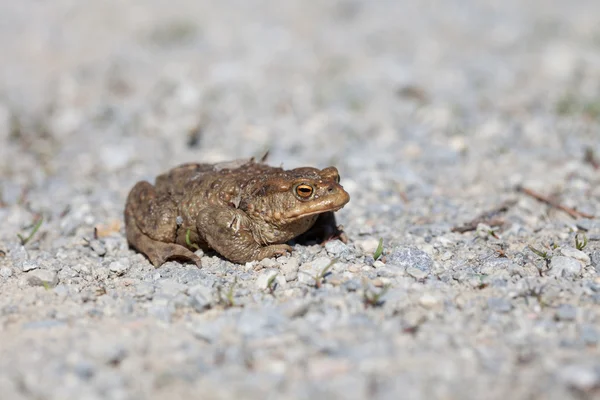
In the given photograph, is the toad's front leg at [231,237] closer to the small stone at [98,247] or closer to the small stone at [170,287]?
the small stone at [170,287]

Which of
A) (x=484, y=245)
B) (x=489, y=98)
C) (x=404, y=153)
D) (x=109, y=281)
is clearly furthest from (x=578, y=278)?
(x=489, y=98)

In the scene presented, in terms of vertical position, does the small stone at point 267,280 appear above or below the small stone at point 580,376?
above

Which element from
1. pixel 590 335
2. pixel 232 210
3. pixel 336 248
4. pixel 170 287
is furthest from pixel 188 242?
pixel 590 335

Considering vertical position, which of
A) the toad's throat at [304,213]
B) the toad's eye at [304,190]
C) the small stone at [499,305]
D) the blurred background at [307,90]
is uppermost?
the blurred background at [307,90]

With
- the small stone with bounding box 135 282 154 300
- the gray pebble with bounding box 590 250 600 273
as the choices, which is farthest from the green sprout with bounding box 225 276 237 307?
the gray pebble with bounding box 590 250 600 273

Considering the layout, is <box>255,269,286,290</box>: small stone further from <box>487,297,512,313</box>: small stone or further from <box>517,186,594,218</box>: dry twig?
<box>517,186,594,218</box>: dry twig

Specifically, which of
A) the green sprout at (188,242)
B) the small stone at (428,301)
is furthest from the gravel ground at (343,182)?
the green sprout at (188,242)

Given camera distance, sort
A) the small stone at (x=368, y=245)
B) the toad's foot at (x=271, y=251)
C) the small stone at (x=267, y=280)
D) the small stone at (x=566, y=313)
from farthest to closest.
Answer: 1. the small stone at (x=368, y=245)
2. the toad's foot at (x=271, y=251)
3. the small stone at (x=267, y=280)
4. the small stone at (x=566, y=313)
